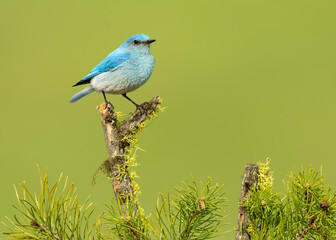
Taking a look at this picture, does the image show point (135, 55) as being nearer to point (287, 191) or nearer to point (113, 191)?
point (113, 191)

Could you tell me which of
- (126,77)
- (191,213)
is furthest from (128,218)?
(126,77)

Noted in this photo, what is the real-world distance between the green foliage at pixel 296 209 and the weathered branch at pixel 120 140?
0.63 metres

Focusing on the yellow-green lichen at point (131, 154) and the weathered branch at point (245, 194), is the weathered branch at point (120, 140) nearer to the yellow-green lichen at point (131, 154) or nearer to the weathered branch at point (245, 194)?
the yellow-green lichen at point (131, 154)

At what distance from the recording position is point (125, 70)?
2.95m

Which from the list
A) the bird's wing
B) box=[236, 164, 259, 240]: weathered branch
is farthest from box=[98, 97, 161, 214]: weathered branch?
the bird's wing

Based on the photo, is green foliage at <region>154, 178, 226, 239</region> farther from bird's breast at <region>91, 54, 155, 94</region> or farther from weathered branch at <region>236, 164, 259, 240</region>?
bird's breast at <region>91, 54, 155, 94</region>

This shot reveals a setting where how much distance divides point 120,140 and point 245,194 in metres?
0.77

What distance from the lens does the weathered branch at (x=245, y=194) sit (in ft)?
5.39

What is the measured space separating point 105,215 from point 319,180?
81 centimetres

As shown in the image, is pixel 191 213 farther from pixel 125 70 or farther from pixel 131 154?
pixel 125 70

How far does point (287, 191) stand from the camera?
1554 mm

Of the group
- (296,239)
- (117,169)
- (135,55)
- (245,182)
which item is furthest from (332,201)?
(135,55)

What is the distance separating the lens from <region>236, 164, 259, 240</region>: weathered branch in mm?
1643

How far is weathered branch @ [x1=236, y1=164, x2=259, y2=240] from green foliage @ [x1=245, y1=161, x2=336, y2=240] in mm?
23
